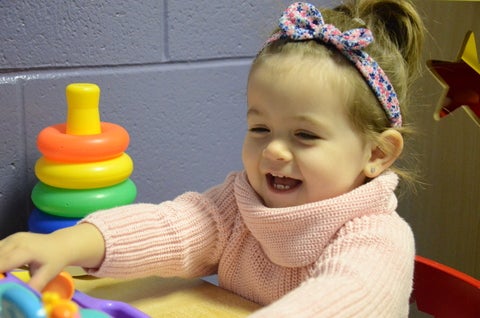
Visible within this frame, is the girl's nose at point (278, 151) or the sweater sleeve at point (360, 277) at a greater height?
the girl's nose at point (278, 151)

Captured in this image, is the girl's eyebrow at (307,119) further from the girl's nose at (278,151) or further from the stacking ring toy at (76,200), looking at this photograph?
the stacking ring toy at (76,200)

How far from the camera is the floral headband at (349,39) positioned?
785 millimetres

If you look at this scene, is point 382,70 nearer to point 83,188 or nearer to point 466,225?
point 83,188

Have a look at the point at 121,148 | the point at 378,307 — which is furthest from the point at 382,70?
the point at 121,148

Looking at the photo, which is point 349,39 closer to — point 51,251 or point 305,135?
point 305,135

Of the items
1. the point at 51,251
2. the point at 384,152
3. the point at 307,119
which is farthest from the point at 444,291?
the point at 51,251

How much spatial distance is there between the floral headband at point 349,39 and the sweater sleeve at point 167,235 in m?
0.22

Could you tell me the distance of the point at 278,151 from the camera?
77 centimetres

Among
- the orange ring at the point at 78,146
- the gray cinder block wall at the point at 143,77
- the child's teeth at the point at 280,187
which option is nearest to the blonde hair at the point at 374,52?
the child's teeth at the point at 280,187

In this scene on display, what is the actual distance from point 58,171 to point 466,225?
80 cm

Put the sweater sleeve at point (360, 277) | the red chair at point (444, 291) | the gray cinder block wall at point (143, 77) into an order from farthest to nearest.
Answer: the gray cinder block wall at point (143, 77) < the red chair at point (444, 291) < the sweater sleeve at point (360, 277)

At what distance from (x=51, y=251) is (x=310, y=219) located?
0.28 metres

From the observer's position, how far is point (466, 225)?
1.34 metres

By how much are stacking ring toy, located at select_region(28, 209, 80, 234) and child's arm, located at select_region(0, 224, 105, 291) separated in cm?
18
